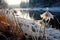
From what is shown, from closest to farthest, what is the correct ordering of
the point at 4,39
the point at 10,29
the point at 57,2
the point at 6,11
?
the point at 4,39, the point at 10,29, the point at 6,11, the point at 57,2

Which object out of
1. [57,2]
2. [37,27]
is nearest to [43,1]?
[57,2]

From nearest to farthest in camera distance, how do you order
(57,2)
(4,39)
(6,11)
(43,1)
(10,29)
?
(4,39)
(10,29)
(6,11)
(57,2)
(43,1)

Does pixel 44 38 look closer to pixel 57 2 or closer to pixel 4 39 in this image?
pixel 4 39

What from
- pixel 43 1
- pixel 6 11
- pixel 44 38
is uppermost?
pixel 6 11

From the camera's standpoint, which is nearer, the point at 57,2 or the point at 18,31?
the point at 18,31

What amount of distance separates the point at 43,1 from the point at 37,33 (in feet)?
89.0

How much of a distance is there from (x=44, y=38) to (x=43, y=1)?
89.0 feet

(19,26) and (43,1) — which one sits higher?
(19,26)

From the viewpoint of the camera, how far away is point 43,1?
→ 29172mm

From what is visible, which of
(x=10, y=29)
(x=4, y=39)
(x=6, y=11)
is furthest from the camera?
(x=6, y=11)

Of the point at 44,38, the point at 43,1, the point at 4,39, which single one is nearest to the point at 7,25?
the point at 4,39

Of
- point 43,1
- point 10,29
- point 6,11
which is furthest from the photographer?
point 43,1

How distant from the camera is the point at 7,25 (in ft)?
7.24

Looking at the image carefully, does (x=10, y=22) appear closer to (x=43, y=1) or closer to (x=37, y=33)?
(x=37, y=33)
